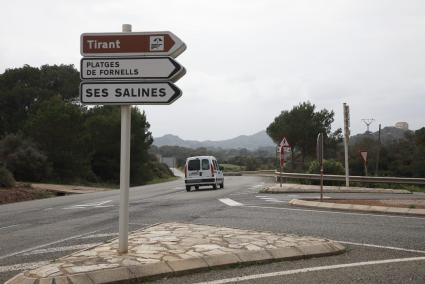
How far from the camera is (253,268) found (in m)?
6.56

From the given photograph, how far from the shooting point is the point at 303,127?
2354 inches

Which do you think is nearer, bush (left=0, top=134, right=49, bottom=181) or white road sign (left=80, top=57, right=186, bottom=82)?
white road sign (left=80, top=57, right=186, bottom=82)

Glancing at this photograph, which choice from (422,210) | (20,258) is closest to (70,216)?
(20,258)

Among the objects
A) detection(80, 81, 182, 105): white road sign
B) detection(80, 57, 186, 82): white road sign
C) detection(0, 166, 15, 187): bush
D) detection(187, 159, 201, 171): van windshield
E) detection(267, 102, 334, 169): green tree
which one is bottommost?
detection(0, 166, 15, 187): bush

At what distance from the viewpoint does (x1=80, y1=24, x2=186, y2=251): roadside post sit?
711 centimetres

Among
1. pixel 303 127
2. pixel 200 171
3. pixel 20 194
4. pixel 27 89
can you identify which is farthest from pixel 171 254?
pixel 27 89

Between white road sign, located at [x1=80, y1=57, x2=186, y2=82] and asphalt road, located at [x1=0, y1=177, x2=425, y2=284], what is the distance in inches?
108

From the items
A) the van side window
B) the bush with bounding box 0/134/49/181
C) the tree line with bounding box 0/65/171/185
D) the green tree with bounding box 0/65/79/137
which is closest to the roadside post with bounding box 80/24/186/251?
the van side window

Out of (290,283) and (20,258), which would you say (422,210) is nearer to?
(290,283)

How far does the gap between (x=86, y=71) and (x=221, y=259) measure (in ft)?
10.6

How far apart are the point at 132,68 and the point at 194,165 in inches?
832

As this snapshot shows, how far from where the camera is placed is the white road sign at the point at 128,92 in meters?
7.09

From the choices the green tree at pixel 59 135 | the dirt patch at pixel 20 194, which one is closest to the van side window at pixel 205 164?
the dirt patch at pixel 20 194

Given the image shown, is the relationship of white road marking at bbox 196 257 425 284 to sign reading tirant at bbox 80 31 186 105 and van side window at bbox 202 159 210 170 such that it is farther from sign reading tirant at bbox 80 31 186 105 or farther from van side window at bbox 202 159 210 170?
van side window at bbox 202 159 210 170
